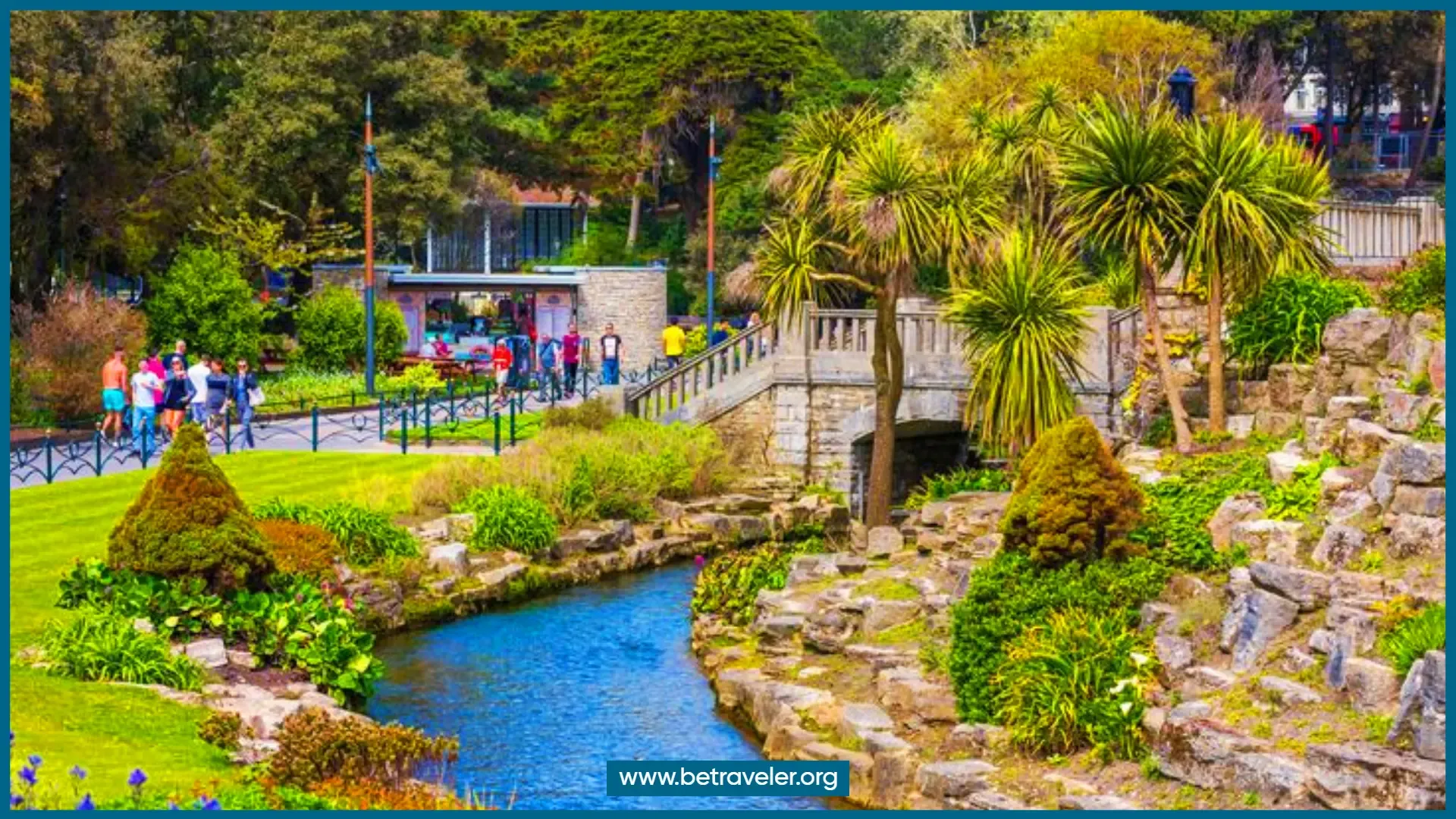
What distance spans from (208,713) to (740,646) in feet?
26.6

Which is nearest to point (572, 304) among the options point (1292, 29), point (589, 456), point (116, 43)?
point (116, 43)

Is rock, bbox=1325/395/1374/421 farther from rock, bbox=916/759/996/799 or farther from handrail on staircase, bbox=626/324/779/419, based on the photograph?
handrail on staircase, bbox=626/324/779/419

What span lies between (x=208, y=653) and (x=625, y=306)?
43194 mm

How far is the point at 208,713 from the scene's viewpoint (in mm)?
23719

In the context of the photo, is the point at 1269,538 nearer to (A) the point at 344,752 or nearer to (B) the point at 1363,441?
(B) the point at 1363,441

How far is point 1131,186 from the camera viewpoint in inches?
1266

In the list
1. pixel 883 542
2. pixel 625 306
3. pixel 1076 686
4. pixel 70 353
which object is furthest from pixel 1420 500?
pixel 625 306

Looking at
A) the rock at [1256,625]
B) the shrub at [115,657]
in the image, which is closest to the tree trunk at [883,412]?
the rock at [1256,625]

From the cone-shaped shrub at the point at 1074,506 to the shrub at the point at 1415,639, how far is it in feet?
15.7

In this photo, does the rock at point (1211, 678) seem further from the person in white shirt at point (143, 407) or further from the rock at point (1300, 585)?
the person in white shirt at point (143, 407)

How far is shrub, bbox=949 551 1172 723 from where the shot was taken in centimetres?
2431

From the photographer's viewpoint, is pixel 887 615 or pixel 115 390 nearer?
pixel 887 615

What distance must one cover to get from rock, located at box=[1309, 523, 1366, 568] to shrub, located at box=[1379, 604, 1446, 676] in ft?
6.64

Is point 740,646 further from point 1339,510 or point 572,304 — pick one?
point 572,304
